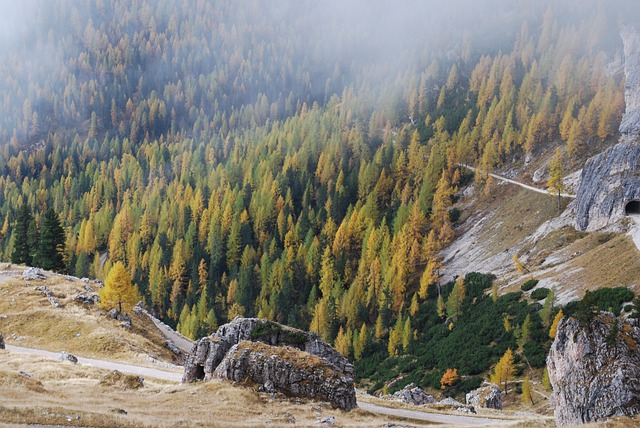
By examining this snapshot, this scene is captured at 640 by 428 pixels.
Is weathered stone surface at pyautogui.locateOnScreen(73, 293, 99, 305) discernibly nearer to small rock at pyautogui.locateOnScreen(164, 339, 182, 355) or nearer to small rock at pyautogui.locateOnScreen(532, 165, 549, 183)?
small rock at pyautogui.locateOnScreen(164, 339, 182, 355)

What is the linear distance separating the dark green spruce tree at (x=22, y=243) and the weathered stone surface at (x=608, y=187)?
106m

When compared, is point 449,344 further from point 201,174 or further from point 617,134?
point 201,174

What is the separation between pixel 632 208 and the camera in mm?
87500

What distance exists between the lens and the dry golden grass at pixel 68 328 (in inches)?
2259

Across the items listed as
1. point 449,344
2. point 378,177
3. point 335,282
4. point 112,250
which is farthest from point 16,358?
point 378,177

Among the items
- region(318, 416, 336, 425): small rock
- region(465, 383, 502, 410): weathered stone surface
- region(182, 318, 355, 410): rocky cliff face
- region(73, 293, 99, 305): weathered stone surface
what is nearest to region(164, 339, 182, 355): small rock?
region(73, 293, 99, 305): weathered stone surface

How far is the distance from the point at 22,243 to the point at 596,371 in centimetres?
10581

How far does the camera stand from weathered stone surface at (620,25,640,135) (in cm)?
12056

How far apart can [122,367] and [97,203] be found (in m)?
156

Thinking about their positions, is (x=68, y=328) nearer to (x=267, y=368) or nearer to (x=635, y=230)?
(x=267, y=368)

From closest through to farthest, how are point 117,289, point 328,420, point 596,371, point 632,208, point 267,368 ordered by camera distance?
point 596,371, point 328,420, point 267,368, point 117,289, point 632,208

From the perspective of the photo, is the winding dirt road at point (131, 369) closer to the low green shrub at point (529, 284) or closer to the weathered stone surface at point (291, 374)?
the weathered stone surface at point (291, 374)

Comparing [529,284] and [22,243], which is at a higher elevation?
[22,243]

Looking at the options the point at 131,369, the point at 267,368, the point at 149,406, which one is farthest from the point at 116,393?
the point at 131,369
